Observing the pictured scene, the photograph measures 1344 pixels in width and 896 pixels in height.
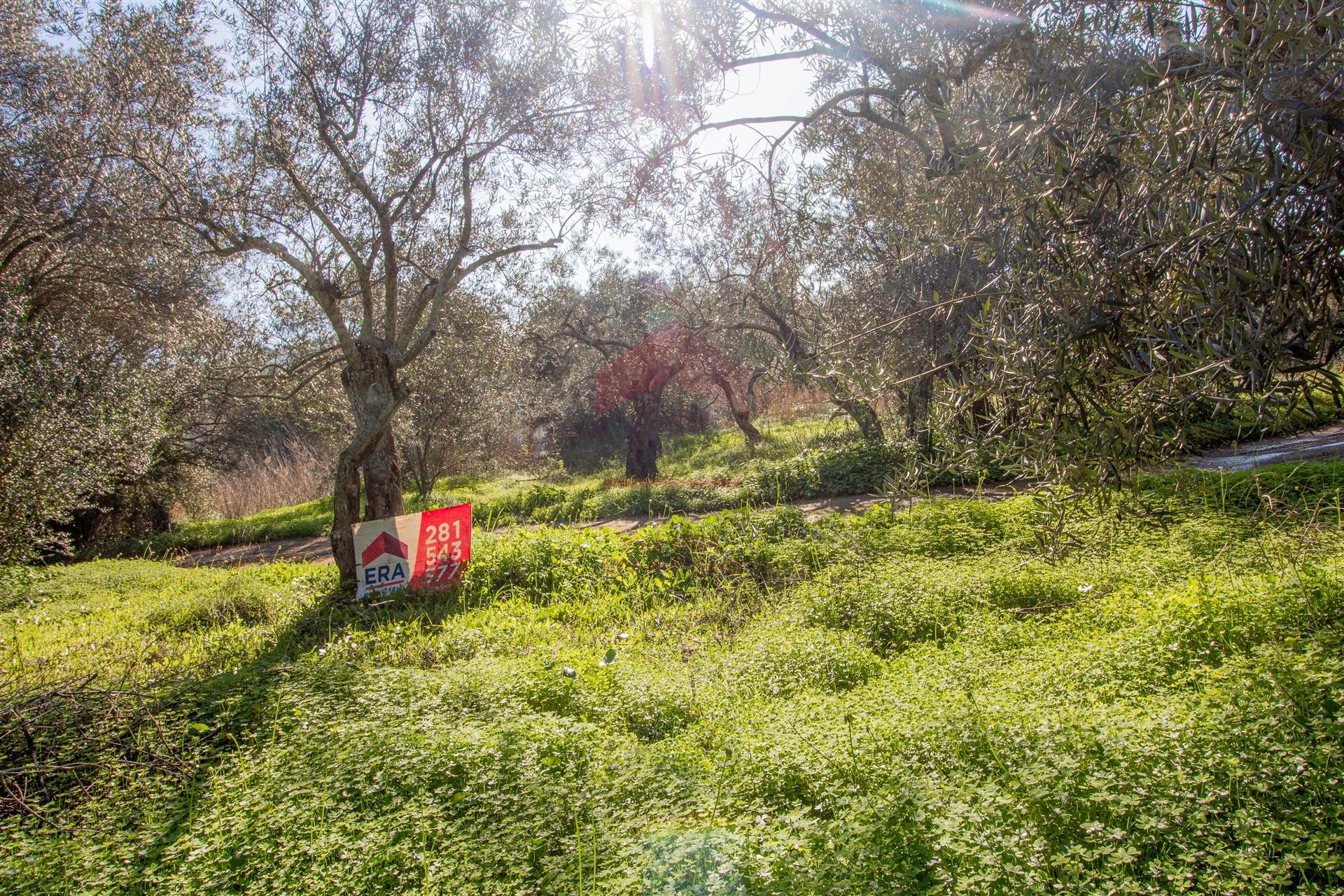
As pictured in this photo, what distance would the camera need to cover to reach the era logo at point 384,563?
7.17 metres

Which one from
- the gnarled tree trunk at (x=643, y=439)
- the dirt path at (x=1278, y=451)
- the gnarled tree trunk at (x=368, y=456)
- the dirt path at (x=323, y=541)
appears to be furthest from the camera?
the gnarled tree trunk at (x=643, y=439)

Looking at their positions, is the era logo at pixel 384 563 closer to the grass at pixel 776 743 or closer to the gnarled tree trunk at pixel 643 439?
the grass at pixel 776 743

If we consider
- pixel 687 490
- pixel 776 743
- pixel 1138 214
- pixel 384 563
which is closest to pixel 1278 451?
pixel 687 490

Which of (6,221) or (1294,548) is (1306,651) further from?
(6,221)

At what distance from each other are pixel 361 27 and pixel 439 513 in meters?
4.59

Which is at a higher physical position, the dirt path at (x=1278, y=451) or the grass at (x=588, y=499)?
the grass at (x=588, y=499)

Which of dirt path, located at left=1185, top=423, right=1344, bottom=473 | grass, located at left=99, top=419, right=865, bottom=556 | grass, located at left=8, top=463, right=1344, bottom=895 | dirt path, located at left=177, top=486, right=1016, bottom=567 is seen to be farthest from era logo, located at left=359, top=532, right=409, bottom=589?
dirt path, located at left=1185, top=423, right=1344, bottom=473

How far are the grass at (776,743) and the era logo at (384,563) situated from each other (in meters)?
1.56

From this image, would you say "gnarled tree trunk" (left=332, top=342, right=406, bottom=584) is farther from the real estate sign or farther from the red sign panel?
the red sign panel

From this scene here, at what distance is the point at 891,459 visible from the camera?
1082 centimetres

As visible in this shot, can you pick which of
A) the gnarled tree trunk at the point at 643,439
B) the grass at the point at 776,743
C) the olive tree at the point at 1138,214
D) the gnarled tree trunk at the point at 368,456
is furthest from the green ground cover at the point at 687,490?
the olive tree at the point at 1138,214

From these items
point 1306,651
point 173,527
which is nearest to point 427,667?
point 1306,651

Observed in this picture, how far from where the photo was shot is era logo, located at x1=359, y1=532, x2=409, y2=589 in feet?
23.5

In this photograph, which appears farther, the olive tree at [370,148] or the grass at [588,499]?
the grass at [588,499]
